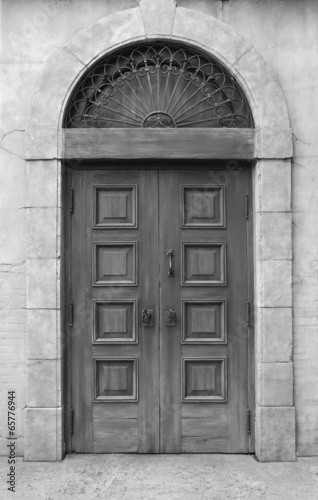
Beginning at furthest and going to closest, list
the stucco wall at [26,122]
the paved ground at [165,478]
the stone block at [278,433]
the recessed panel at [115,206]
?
the recessed panel at [115,206]
the stucco wall at [26,122]
the stone block at [278,433]
the paved ground at [165,478]

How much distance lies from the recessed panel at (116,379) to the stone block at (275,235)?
5.45 ft

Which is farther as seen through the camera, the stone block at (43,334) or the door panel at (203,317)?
the door panel at (203,317)

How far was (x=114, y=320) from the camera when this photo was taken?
4523mm

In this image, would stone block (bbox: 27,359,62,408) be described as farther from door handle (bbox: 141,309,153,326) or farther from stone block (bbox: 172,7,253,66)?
stone block (bbox: 172,7,253,66)

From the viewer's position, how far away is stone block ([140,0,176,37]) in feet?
14.4

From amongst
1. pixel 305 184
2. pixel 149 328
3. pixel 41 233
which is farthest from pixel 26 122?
pixel 305 184

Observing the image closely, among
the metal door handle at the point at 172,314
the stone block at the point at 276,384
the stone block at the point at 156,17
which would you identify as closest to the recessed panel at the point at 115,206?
the metal door handle at the point at 172,314

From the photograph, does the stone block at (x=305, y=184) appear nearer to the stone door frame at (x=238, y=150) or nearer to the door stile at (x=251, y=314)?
the stone door frame at (x=238, y=150)

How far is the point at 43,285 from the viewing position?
4375mm

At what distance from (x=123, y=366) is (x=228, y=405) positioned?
3.53ft

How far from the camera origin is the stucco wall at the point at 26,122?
4445 millimetres

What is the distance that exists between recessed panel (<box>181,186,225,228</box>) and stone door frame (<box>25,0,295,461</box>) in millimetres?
408

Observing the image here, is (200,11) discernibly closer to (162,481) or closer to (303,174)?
(303,174)

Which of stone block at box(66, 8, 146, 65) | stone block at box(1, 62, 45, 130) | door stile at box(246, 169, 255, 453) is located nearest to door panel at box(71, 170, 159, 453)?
stone block at box(1, 62, 45, 130)
